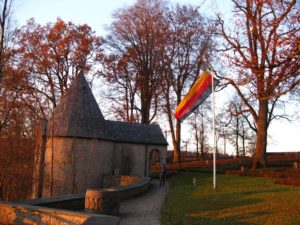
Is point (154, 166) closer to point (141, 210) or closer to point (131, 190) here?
point (131, 190)

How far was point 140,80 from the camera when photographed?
3828 cm

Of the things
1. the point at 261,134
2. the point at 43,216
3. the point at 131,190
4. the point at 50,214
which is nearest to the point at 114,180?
the point at 131,190

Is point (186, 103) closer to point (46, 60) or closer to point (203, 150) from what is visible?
point (46, 60)

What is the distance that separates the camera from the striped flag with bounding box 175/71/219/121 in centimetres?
1820

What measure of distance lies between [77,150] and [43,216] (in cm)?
1405

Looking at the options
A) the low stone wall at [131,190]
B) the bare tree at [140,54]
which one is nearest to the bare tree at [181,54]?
the bare tree at [140,54]

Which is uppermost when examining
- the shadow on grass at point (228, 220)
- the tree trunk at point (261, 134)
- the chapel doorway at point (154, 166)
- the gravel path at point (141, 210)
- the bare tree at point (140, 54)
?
the bare tree at point (140, 54)

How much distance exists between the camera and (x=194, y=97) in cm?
1842

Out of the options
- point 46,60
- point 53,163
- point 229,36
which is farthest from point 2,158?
point 229,36

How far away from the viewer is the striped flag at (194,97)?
18.2 metres

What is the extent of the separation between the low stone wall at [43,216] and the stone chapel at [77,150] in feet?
34.9

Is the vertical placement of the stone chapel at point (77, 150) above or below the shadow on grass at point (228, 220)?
above

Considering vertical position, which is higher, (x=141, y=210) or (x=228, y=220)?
(x=228, y=220)

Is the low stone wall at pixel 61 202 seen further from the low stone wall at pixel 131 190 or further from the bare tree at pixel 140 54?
the bare tree at pixel 140 54
